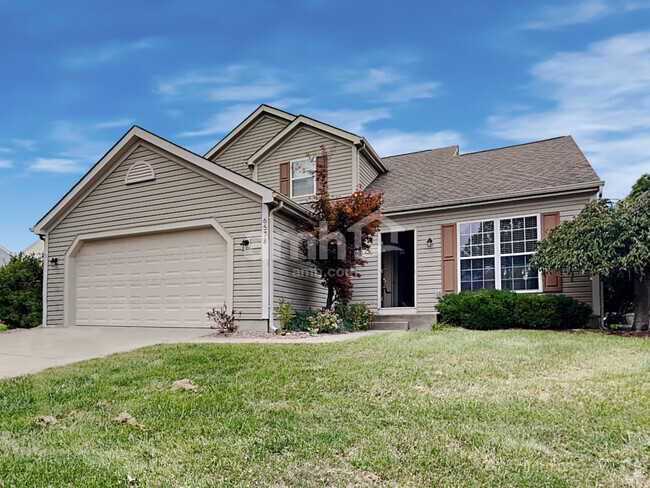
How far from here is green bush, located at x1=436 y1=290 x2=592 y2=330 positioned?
36.1ft

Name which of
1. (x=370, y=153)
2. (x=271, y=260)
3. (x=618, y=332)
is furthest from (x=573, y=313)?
(x=370, y=153)

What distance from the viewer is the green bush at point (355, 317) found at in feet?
39.5

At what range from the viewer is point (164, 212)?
1229cm

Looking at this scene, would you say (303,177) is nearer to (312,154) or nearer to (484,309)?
(312,154)

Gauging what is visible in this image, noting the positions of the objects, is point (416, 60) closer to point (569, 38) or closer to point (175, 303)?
point (569, 38)

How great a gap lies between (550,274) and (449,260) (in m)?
2.43

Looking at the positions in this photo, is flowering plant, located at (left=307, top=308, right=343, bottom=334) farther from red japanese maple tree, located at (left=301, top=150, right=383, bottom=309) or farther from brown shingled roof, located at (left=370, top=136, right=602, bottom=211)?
brown shingled roof, located at (left=370, top=136, right=602, bottom=211)

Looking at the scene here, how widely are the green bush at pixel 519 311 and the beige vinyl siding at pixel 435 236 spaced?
79 centimetres

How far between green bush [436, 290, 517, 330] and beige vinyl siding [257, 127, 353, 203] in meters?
5.15

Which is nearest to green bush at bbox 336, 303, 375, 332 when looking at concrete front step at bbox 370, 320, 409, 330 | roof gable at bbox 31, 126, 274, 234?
concrete front step at bbox 370, 320, 409, 330

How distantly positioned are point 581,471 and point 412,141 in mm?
19262

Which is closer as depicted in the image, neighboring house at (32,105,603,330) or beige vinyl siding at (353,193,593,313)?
neighboring house at (32,105,603,330)

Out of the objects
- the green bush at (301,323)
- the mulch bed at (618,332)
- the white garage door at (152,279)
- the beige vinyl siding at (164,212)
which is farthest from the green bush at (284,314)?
the mulch bed at (618,332)

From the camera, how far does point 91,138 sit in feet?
55.6
